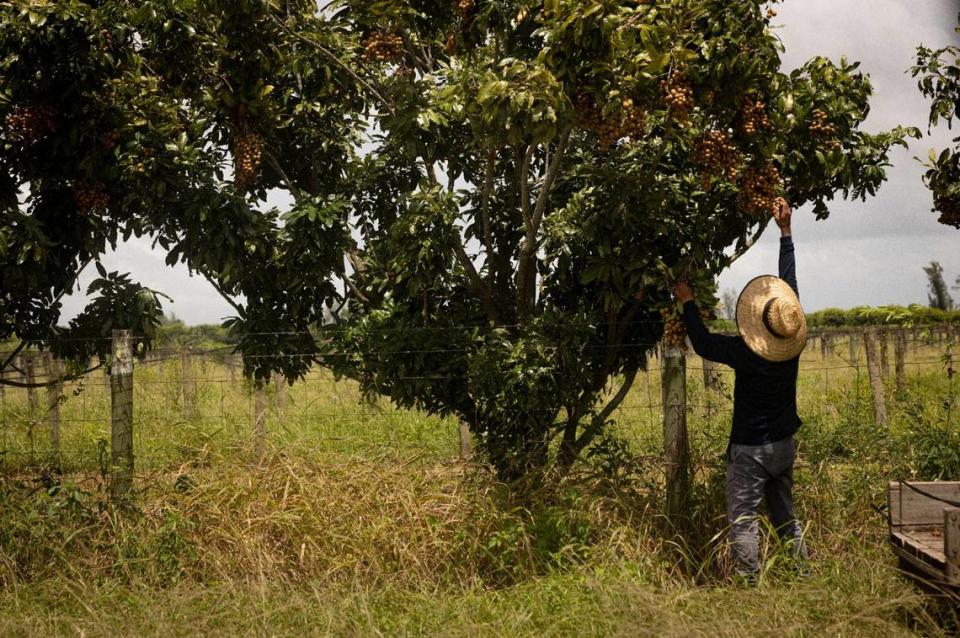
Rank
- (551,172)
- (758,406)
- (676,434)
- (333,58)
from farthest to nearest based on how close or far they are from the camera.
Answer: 1. (333,58)
2. (551,172)
3. (676,434)
4. (758,406)

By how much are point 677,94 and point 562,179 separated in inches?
83.0

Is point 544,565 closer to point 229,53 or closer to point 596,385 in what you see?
point 596,385

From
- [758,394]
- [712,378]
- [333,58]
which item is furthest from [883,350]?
[333,58]

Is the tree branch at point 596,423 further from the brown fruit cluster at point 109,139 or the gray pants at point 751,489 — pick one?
the brown fruit cluster at point 109,139

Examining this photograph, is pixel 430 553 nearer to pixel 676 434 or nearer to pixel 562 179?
pixel 676 434

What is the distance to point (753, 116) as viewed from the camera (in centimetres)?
525

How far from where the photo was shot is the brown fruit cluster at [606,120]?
4.89m

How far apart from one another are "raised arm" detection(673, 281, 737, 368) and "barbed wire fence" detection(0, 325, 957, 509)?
0.39 m

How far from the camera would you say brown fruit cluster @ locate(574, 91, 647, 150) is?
4891 millimetres

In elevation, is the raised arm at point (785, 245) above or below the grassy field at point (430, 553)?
above

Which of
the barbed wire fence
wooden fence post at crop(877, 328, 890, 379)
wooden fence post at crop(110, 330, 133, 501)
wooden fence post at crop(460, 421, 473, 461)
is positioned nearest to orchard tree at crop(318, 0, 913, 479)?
the barbed wire fence

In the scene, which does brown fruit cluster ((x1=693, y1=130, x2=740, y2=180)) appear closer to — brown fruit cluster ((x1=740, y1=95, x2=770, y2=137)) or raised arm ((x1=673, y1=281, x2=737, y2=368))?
brown fruit cluster ((x1=740, y1=95, x2=770, y2=137))

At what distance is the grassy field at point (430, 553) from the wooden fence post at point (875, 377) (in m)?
3.54

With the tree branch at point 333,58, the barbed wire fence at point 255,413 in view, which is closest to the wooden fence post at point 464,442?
the barbed wire fence at point 255,413
